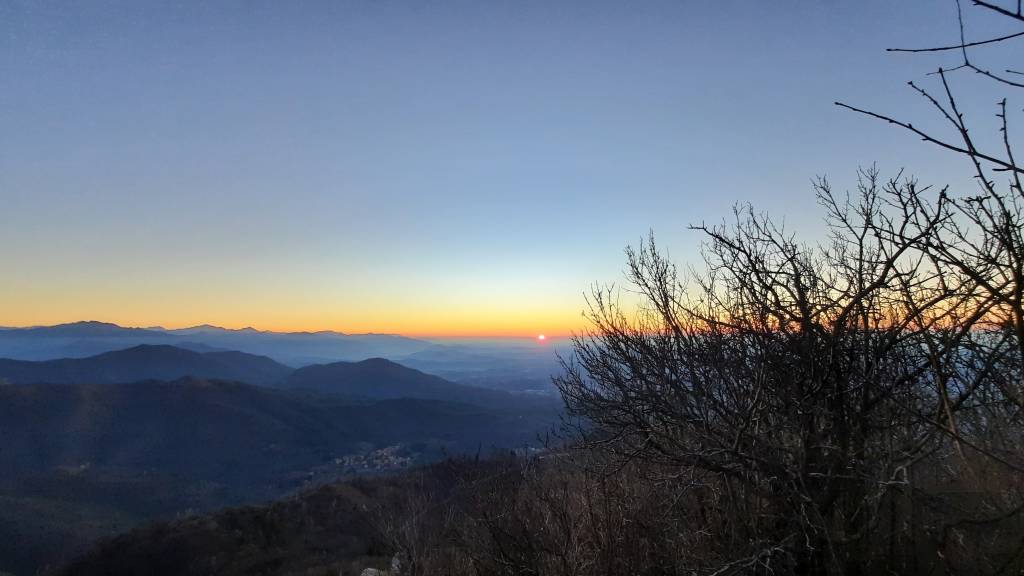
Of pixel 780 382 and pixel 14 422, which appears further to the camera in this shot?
pixel 14 422

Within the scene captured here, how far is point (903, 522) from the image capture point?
344cm

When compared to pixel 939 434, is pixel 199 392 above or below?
below

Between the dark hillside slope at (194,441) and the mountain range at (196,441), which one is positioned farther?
the dark hillside slope at (194,441)

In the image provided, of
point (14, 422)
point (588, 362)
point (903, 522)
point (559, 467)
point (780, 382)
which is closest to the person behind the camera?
point (903, 522)

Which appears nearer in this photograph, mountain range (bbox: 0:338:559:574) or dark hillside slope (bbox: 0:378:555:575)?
mountain range (bbox: 0:338:559:574)

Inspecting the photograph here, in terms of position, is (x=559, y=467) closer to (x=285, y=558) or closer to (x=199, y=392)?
(x=285, y=558)

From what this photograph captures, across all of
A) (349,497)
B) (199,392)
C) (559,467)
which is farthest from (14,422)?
(559,467)

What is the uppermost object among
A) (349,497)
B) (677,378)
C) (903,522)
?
(677,378)

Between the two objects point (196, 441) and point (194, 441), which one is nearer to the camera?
point (196, 441)

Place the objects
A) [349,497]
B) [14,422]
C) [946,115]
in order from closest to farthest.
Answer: [946,115] < [349,497] < [14,422]

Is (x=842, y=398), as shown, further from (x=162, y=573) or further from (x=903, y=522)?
(x=162, y=573)

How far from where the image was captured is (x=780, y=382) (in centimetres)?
400

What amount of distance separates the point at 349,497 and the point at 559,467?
5704cm

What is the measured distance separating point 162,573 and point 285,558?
1198 cm
